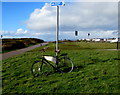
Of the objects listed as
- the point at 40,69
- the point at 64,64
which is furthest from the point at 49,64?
the point at 64,64

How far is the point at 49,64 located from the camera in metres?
5.28

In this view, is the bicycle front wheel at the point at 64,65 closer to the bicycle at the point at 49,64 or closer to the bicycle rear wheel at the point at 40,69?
the bicycle at the point at 49,64

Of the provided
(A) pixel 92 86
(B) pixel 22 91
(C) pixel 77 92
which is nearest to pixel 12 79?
(B) pixel 22 91

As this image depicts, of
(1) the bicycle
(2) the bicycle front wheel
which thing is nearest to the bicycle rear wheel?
(1) the bicycle

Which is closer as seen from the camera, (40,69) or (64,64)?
(40,69)

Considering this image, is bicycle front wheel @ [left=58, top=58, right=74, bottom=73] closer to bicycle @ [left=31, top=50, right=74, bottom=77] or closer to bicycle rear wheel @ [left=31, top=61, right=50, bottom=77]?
bicycle @ [left=31, top=50, right=74, bottom=77]

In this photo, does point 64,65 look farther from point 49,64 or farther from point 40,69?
point 40,69

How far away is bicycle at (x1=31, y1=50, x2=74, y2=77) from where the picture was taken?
16.9 feet

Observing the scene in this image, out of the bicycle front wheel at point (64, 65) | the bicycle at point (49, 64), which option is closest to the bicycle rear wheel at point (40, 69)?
the bicycle at point (49, 64)

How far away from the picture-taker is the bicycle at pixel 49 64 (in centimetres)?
515

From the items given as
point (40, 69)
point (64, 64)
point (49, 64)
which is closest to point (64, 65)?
point (64, 64)

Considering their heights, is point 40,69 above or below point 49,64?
below

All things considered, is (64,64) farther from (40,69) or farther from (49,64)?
(40,69)

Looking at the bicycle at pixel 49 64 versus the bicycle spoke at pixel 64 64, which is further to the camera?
the bicycle spoke at pixel 64 64
